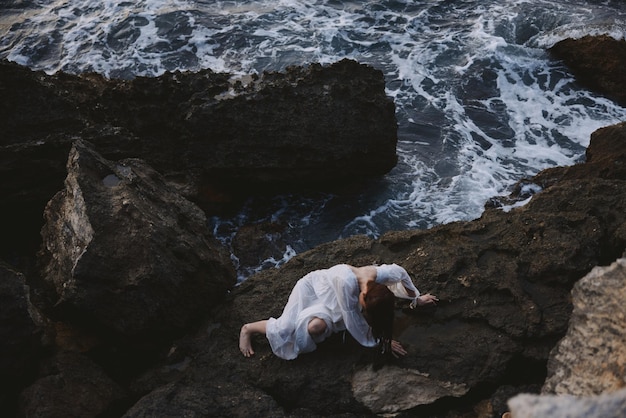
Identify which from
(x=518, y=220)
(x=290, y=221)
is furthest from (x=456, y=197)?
(x=518, y=220)

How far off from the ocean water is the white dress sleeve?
2.99 meters

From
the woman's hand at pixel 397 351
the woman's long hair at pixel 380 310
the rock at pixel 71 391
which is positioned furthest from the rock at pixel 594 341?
the rock at pixel 71 391

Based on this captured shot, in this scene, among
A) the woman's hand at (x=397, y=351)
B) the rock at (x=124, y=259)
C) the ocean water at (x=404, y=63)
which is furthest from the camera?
the ocean water at (x=404, y=63)

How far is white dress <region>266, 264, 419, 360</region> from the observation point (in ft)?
15.1

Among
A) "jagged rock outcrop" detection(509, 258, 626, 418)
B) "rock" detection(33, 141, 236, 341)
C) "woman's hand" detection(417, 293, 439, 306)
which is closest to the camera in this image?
"jagged rock outcrop" detection(509, 258, 626, 418)

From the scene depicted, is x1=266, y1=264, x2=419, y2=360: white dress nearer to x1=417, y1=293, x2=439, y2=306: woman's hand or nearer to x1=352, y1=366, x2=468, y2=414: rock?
x1=417, y1=293, x2=439, y2=306: woman's hand

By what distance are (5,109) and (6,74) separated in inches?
16.2

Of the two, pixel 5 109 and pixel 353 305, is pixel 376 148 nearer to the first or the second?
pixel 353 305

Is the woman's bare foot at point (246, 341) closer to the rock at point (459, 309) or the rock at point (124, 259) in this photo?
the rock at point (459, 309)

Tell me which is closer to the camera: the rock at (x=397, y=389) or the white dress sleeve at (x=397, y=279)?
the rock at (x=397, y=389)

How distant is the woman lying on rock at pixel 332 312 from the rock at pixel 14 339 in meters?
1.66

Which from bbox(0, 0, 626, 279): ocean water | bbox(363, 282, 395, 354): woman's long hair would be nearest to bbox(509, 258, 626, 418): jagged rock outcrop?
bbox(363, 282, 395, 354): woman's long hair

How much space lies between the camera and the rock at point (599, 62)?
10.6 meters

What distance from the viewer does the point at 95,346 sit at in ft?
17.4
